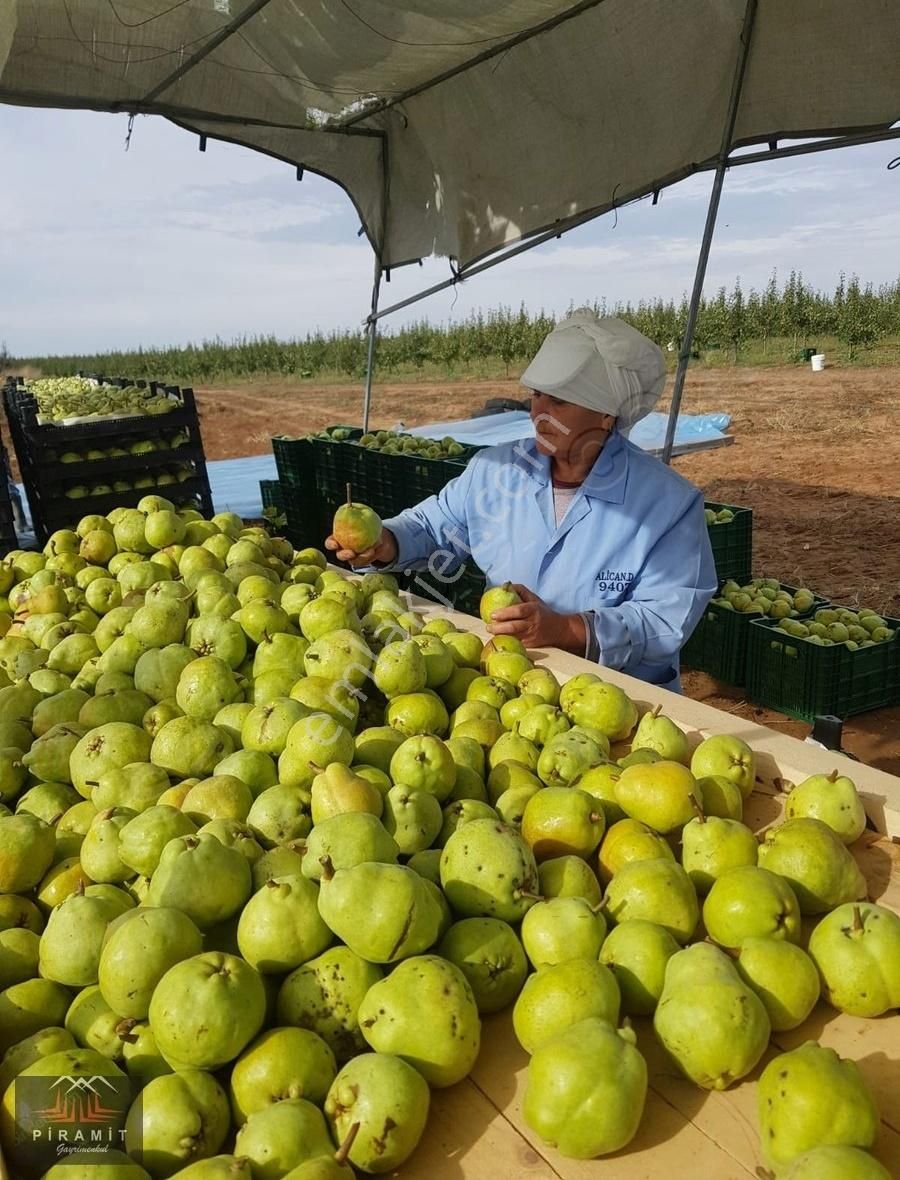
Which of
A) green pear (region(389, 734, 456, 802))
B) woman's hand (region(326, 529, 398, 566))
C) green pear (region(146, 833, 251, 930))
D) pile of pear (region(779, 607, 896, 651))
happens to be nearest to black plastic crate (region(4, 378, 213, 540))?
woman's hand (region(326, 529, 398, 566))

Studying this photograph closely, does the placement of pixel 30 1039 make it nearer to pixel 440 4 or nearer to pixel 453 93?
pixel 440 4

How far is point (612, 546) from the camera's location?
347cm

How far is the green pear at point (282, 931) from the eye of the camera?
149cm

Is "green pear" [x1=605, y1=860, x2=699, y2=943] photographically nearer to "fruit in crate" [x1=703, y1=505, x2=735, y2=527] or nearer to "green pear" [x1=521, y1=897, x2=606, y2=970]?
"green pear" [x1=521, y1=897, x2=606, y2=970]

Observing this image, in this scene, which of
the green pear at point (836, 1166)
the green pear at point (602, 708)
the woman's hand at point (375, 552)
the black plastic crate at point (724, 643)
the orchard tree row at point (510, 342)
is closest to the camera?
the green pear at point (836, 1166)

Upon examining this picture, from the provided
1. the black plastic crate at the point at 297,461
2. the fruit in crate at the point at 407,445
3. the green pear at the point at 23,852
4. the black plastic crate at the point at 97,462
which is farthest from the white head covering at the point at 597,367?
the black plastic crate at the point at 297,461

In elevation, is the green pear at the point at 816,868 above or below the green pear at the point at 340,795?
below

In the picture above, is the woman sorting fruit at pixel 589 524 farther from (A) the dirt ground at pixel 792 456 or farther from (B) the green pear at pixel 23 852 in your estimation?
(A) the dirt ground at pixel 792 456

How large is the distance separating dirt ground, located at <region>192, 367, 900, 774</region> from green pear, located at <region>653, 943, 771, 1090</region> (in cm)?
436

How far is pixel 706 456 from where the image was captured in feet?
53.1

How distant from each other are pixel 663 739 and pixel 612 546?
4.82 ft

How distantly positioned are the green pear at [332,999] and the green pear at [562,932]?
0.96 ft

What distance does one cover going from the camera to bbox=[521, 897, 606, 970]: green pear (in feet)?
4.94

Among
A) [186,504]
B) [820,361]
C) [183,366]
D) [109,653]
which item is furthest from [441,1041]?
[183,366]
